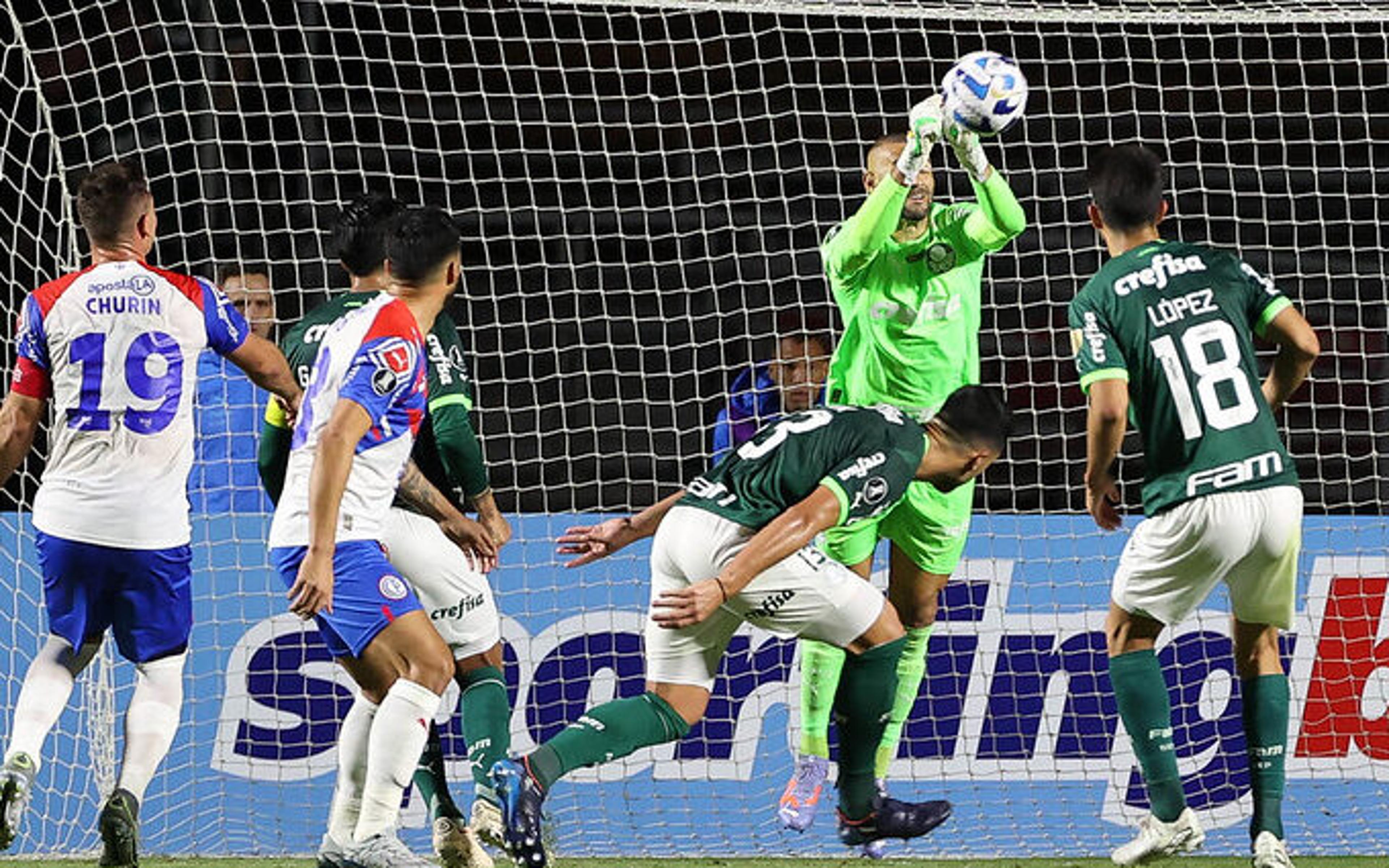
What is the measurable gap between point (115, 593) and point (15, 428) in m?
0.52

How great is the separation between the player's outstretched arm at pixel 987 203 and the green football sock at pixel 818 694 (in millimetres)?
1365

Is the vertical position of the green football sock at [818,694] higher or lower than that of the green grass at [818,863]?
higher

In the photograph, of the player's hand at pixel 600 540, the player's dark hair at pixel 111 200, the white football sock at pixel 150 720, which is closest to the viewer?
the white football sock at pixel 150 720

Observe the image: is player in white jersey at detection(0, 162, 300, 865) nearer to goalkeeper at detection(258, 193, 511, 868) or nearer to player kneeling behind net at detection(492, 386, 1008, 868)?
goalkeeper at detection(258, 193, 511, 868)

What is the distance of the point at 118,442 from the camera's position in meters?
5.36

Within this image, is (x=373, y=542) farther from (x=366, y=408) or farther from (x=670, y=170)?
(x=670, y=170)

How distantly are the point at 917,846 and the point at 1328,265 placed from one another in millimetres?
3988

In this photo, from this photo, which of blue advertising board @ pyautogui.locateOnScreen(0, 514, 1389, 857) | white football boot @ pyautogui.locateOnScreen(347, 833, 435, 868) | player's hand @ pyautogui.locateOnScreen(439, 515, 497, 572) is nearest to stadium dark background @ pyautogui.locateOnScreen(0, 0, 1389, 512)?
blue advertising board @ pyautogui.locateOnScreen(0, 514, 1389, 857)

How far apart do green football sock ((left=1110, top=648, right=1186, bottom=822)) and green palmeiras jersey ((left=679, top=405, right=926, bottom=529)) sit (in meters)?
0.81

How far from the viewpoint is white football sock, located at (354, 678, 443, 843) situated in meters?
4.74

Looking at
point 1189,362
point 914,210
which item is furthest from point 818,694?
point 1189,362

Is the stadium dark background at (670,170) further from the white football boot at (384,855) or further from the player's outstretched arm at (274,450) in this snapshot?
the white football boot at (384,855)

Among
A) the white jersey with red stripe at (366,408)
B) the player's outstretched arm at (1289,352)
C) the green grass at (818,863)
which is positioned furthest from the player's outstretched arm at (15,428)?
the player's outstretched arm at (1289,352)

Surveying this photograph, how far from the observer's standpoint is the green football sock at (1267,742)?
525 centimetres
